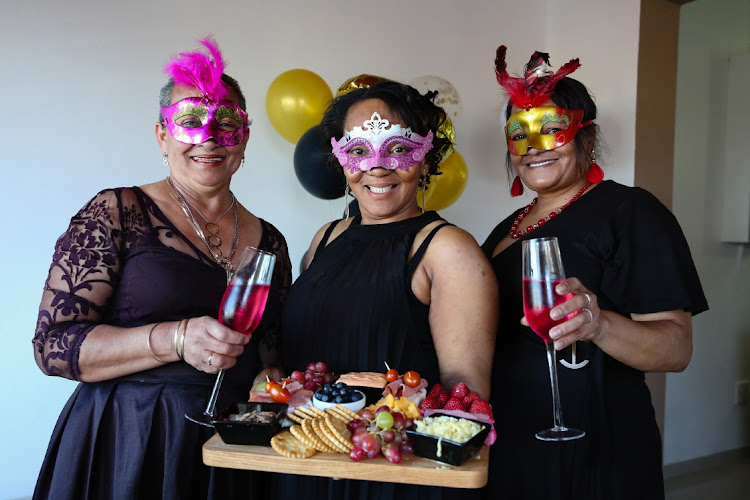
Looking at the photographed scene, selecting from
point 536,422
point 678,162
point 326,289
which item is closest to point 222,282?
point 326,289

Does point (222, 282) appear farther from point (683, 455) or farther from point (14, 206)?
point (683, 455)

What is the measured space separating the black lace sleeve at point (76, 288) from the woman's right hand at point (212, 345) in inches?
12.6

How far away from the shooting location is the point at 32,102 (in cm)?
309

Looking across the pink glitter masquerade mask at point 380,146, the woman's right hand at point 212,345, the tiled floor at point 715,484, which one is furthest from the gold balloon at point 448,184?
the tiled floor at point 715,484

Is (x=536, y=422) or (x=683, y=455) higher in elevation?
(x=536, y=422)

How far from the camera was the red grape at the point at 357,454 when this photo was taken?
1.22m

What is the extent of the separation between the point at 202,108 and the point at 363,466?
3.77 feet

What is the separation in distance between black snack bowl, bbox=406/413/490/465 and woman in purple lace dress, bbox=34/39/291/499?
0.47 meters

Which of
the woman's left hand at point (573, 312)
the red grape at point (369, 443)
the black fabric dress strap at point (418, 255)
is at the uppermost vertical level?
the black fabric dress strap at point (418, 255)

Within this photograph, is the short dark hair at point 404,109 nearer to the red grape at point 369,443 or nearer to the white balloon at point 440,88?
the red grape at point 369,443

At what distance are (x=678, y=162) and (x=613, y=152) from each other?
85 cm

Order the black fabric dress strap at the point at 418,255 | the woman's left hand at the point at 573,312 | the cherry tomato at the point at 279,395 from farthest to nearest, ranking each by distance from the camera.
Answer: the black fabric dress strap at the point at 418,255, the cherry tomato at the point at 279,395, the woman's left hand at the point at 573,312

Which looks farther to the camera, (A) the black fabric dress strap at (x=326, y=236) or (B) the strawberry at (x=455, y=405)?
(A) the black fabric dress strap at (x=326, y=236)

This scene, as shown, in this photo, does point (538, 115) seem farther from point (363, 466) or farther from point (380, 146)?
point (363, 466)
